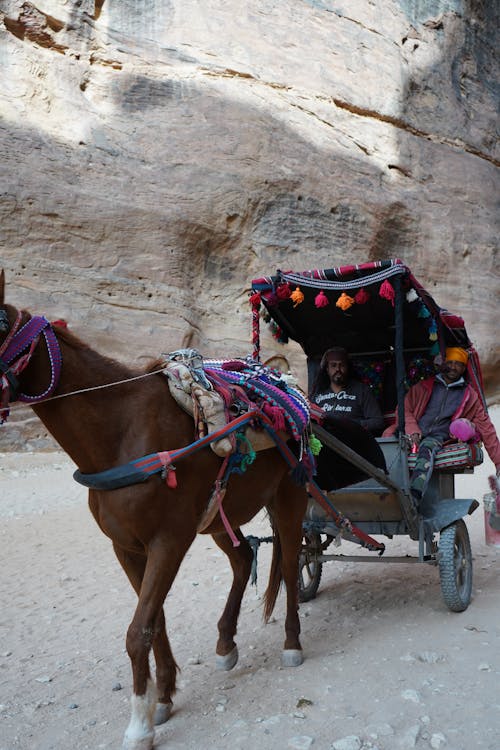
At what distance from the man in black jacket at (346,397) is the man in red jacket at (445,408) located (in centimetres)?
24

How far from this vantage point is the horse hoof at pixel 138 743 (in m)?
2.79

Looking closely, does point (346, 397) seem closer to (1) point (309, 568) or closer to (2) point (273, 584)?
(1) point (309, 568)

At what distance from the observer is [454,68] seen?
19312 millimetres

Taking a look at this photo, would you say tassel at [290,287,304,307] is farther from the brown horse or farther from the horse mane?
the horse mane

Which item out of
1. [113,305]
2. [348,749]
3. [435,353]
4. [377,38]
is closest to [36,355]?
[348,749]

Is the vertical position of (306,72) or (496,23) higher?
(496,23)

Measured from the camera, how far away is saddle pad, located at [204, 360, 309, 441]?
12.0ft

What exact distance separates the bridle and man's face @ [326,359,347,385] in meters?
3.03

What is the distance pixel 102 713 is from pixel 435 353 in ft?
12.2

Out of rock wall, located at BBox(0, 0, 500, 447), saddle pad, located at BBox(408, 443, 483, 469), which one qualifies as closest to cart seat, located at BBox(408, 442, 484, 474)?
saddle pad, located at BBox(408, 443, 483, 469)

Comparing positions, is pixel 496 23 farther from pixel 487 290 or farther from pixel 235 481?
pixel 235 481

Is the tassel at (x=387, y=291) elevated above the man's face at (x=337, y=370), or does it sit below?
above

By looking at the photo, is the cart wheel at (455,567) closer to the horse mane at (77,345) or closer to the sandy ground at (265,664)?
the sandy ground at (265,664)

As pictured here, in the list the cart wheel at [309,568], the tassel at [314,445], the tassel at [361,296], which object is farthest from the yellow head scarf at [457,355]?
the tassel at [314,445]
